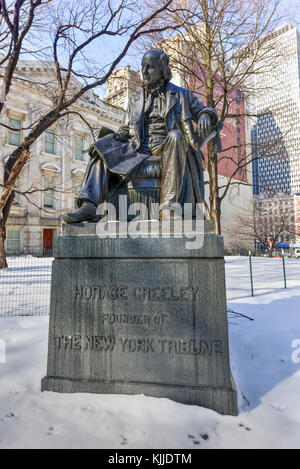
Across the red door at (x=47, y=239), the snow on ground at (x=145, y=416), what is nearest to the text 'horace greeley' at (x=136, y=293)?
the snow on ground at (x=145, y=416)

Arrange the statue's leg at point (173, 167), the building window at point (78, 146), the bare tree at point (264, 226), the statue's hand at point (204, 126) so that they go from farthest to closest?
the bare tree at point (264, 226) → the building window at point (78, 146) → the statue's hand at point (204, 126) → the statue's leg at point (173, 167)

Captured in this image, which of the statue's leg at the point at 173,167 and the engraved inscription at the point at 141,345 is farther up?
the statue's leg at the point at 173,167

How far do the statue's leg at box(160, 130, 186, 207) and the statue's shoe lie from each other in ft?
2.24

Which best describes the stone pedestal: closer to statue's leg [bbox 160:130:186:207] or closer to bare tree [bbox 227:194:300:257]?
statue's leg [bbox 160:130:186:207]

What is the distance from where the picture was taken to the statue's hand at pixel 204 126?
287 cm

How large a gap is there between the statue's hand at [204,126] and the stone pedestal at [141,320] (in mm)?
1142

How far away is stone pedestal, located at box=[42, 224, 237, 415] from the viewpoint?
214 centimetres

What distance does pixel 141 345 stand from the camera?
87.9 inches

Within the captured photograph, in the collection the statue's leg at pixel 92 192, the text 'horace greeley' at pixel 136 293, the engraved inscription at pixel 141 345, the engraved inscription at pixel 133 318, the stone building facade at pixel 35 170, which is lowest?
the engraved inscription at pixel 141 345

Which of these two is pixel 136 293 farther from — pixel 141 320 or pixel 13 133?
pixel 13 133

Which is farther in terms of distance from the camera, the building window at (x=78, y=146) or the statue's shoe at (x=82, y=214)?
the building window at (x=78, y=146)

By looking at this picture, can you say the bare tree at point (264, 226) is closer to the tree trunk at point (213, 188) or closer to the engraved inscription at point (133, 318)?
the tree trunk at point (213, 188)

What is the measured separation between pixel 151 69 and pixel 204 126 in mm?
915
